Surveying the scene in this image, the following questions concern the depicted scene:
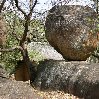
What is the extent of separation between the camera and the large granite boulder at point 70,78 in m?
12.7

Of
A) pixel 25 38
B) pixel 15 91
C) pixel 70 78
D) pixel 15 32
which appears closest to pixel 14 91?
pixel 15 91

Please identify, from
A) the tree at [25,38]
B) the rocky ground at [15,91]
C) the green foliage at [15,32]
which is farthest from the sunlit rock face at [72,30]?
the rocky ground at [15,91]

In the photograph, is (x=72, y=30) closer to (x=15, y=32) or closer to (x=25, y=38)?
(x=25, y=38)

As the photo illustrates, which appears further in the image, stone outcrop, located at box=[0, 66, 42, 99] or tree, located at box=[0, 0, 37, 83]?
tree, located at box=[0, 0, 37, 83]

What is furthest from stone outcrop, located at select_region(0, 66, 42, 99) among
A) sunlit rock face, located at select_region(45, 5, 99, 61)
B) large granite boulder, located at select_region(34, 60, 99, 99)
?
sunlit rock face, located at select_region(45, 5, 99, 61)

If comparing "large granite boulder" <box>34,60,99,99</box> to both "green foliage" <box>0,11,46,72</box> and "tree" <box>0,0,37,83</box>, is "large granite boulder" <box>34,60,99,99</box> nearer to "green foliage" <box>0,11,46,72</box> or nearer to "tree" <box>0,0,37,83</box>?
"tree" <box>0,0,37,83</box>

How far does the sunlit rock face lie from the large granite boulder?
79 cm

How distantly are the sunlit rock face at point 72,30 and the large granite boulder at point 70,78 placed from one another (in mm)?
791

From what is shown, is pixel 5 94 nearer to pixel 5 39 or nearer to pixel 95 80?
pixel 95 80

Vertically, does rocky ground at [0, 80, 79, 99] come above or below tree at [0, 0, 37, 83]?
below

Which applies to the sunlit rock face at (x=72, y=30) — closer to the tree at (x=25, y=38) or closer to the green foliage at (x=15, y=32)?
the green foliage at (x=15, y=32)

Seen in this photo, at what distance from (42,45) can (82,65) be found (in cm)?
365

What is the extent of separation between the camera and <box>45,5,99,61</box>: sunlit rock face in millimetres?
14578

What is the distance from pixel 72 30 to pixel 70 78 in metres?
2.06
